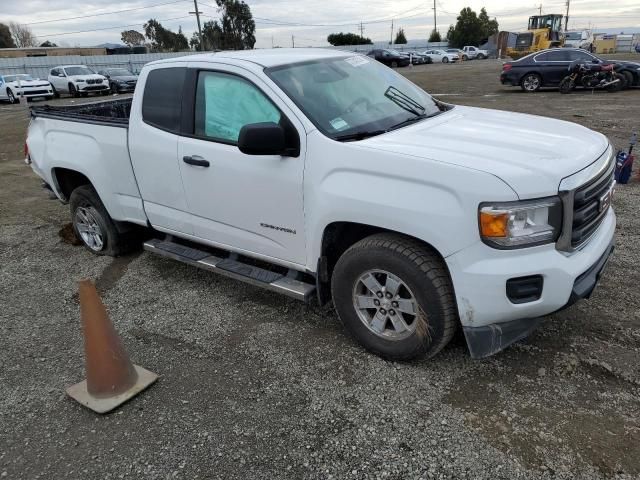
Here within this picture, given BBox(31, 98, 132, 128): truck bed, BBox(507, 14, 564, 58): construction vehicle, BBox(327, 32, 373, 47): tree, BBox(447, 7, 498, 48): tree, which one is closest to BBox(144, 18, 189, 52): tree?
BBox(327, 32, 373, 47): tree

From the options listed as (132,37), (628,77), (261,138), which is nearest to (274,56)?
(261,138)

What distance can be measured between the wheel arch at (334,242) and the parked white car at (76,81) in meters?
26.2

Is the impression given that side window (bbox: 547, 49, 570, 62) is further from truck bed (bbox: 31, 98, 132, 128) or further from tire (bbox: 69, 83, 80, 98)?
tire (bbox: 69, 83, 80, 98)

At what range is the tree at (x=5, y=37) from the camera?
78.6m

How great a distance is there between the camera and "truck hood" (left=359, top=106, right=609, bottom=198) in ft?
8.71

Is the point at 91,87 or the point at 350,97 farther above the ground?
the point at 350,97

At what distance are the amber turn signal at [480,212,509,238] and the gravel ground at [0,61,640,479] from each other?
990mm

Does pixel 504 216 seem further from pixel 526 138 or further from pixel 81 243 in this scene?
pixel 81 243

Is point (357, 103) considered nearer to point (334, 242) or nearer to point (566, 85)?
point (334, 242)

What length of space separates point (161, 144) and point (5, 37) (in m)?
93.9

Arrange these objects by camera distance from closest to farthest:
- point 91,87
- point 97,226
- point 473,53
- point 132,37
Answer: point 97,226
point 91,87
point 473,53
point 132,37

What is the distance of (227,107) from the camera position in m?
3.75

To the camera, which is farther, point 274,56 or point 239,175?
point 274,56

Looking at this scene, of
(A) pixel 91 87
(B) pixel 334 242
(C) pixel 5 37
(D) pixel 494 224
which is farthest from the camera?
(C) pixel 5 37
